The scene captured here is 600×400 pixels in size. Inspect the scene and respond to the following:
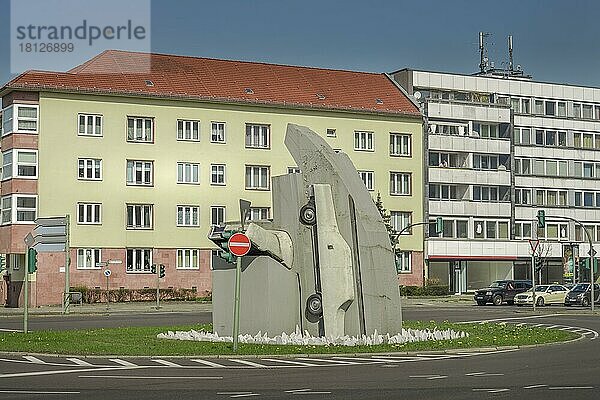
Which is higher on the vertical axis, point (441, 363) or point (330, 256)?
point (330, 256)

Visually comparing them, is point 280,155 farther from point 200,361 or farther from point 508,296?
point 200,361

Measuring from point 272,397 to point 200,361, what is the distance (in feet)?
23.5

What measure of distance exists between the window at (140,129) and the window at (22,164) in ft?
21.0

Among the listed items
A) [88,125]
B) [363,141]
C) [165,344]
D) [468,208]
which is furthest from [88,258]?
[165,344]

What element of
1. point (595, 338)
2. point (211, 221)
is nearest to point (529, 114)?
point (211, 221)

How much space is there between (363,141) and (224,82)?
10.9m

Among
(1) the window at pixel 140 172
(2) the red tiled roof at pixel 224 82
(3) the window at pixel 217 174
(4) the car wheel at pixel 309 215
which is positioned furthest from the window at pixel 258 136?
(4) the car wheel at pixel 309 215

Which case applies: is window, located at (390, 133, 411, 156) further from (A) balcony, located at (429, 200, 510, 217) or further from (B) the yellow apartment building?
(A) balcony, located at (429, 200, 510, 217)

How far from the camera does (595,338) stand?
31547mm

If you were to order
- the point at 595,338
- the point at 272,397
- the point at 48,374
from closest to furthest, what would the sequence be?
the point at 272,397 < the point at 48,374 < the point at 595,338

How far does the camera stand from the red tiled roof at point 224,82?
6756 centimetres

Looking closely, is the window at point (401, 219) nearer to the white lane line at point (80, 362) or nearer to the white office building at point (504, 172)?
the white office building at point (504, 172)

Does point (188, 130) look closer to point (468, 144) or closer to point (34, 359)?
point (468, 144)

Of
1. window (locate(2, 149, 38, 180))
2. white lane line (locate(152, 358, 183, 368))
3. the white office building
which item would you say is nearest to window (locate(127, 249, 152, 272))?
window (locate(2, 149, 38, 180))
